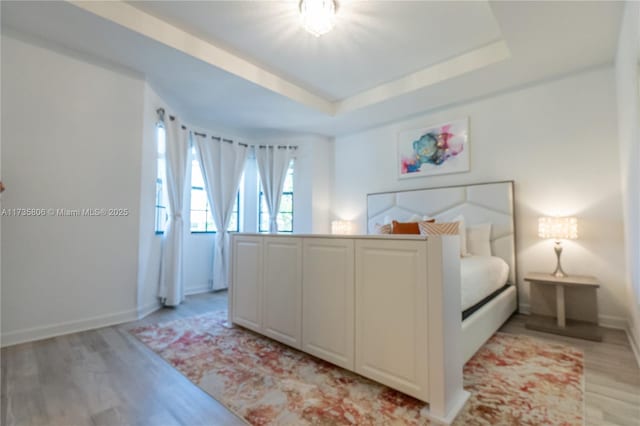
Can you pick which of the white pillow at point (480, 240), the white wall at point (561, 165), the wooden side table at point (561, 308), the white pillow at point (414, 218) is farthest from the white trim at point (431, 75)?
the wooden side table at point (561, 308)

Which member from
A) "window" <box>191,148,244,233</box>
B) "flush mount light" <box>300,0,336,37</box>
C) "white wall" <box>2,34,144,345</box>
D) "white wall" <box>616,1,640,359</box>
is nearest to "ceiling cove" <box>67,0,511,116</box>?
"white wall" <box>2,34,144,345</box>

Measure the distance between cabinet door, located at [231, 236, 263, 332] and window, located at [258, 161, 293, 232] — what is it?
7.79 ft

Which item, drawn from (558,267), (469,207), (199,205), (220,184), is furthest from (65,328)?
(558,267)

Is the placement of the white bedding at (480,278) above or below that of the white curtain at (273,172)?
below

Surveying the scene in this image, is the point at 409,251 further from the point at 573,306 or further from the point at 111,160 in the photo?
the point at 111,160

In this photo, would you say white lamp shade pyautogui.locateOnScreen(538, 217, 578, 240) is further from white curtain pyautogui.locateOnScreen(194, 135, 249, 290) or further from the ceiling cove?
white curtain pyautogui.locateOnScreen(194, 135, 249, 290)

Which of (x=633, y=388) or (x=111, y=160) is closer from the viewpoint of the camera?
(x=633, y=388)

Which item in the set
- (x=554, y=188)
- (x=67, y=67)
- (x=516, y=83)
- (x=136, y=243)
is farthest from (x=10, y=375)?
(x=516, y=83)

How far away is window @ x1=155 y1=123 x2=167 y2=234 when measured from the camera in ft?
11.9

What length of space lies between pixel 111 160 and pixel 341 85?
2.79 metres

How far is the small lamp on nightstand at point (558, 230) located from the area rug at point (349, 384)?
0.96 meters

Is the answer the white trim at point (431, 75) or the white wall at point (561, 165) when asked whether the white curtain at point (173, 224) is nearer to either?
the white trim at point (431, 75)

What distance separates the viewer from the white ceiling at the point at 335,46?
2.36 m

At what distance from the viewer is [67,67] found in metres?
2.71
